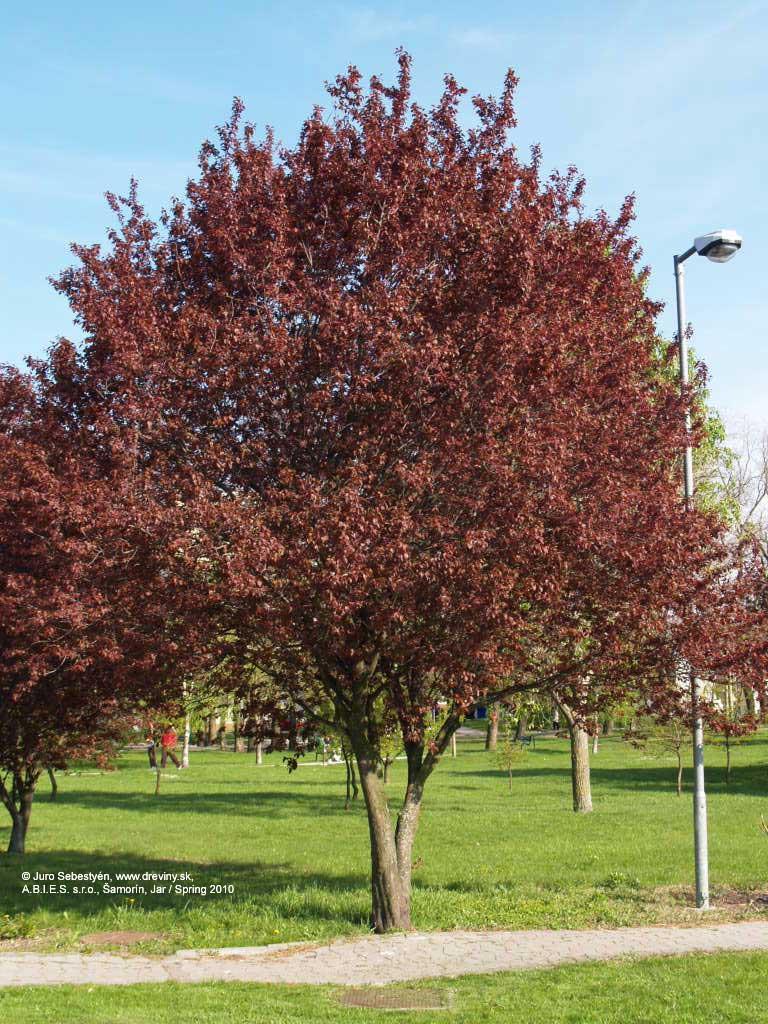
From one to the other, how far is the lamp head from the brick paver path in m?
7.90

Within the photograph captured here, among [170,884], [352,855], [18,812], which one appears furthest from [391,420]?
[18,812]

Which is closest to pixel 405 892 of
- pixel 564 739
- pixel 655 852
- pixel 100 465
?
pixel 100 465

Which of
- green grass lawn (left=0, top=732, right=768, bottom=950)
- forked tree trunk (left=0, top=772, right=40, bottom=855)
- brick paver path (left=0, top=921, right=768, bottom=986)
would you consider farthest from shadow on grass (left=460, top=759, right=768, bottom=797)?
brick paver path (left=0, top=921, right=768, bottom=986)

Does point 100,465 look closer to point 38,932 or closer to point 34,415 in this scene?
point 34,415

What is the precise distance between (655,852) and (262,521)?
11.4m

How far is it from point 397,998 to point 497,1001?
2.70ft

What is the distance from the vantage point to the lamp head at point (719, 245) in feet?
41.9

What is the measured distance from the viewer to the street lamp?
12273mm

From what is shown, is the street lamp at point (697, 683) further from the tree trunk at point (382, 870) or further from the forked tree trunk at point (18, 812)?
the forked tree trunk at point (18, 812)

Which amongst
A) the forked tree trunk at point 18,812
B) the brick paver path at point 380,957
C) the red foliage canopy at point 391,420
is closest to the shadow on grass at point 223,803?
the forked tree trunk at point 18,812

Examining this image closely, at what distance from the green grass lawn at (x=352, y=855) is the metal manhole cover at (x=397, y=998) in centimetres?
258

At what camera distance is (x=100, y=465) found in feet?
34.3

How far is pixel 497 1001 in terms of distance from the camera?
26.2 feet

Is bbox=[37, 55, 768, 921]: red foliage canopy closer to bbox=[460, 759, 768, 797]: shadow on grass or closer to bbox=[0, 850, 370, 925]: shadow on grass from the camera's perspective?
bbox=[0, 850, 370, 925]: shadow on grass
